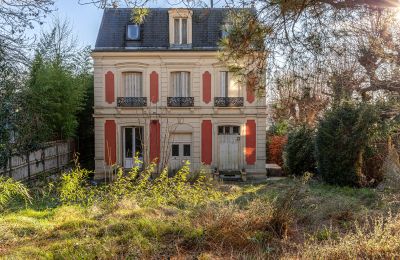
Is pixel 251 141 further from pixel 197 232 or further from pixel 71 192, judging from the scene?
pixel 197 232

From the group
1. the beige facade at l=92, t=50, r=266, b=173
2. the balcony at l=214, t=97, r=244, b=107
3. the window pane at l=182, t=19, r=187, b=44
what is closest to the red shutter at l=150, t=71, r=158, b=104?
the beige facade at l=92, t=50, r=266, b=173

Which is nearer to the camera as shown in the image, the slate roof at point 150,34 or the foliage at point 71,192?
the foliage at point 71,192

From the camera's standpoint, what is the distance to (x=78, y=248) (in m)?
4.94

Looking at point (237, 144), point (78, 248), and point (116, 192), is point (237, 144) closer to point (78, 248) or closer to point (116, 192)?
point (116, 192)

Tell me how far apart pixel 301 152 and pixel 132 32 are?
9385 mm

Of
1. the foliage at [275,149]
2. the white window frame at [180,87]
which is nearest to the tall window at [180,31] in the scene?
the white window frame at [180,87]

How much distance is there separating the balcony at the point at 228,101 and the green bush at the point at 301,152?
2841 mm

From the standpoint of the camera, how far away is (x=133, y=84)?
17641mm

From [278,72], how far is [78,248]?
13.7 ft

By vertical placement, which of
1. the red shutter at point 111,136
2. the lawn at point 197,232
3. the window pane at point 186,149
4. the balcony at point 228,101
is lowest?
the lawn at point 197,232

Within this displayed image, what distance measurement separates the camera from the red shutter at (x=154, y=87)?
17.5 metres

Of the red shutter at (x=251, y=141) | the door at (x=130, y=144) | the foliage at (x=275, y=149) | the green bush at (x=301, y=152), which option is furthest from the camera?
the foliage at (x=275, y=149)

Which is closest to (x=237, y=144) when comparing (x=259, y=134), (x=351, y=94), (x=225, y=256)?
(x=259, y=134)

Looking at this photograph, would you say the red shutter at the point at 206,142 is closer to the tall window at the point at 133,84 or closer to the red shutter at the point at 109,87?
the tall window at the point at 133,84
